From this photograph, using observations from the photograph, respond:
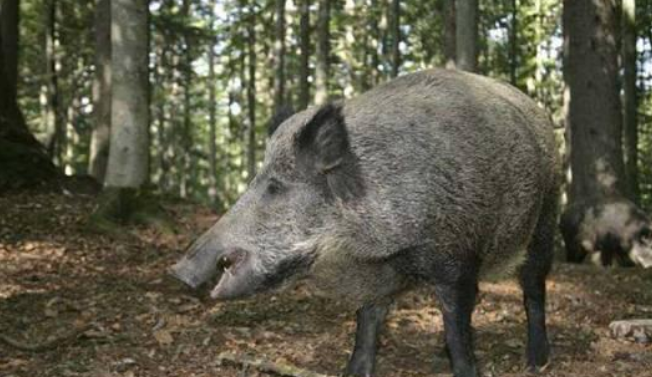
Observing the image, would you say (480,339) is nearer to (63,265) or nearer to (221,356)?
(221,356)

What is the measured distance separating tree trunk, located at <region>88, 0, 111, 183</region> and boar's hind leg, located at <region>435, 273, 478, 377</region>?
967cm

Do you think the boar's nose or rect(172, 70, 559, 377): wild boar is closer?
the boar's nose

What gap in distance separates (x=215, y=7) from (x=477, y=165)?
3012cm

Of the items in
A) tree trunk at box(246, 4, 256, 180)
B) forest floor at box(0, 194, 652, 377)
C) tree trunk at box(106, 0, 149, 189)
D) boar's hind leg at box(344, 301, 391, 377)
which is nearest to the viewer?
boar's hind leg at box(344, 301, 391, 377)

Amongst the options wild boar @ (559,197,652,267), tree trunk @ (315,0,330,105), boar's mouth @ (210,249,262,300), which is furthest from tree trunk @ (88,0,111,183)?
boar's mouth @ (210,249,262,300)

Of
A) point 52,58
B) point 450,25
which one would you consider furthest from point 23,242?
point 52,58

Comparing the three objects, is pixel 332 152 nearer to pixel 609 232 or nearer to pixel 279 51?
pixel 609 232

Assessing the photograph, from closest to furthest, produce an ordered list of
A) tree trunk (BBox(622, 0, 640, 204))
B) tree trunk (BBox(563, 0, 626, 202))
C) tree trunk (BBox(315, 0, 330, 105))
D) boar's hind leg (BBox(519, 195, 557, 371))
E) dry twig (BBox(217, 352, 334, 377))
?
dry twig (BBox(217, 352, 334, 377)) < boar's hind leg (BBox(519, 195, 557, 371)) < tree trunk (BBox(563, 0, 626, 202)) < tree trunk (BBox(315, 0, 330, 105)) < tree trunk (BBox(622, 0, 640, 204))

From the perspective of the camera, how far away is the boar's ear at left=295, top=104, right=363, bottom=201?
13.2 feet

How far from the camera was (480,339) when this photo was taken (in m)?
5.91

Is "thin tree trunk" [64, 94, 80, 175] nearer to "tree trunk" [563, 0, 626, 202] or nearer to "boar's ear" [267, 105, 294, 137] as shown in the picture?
"tree trunk" [563, 0, 626, 202]

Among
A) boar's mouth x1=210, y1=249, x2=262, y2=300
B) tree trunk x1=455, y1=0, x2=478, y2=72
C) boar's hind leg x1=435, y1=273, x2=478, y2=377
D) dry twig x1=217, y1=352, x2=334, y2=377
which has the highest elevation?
tree trunk x1=455, y1=0, x2=478, y2=72

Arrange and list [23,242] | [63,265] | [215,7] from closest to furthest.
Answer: [63,265], [23,242], [215,7]

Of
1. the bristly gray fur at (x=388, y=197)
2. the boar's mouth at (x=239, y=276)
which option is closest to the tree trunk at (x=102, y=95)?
the bristly gray fur at (x=388, y=197)
